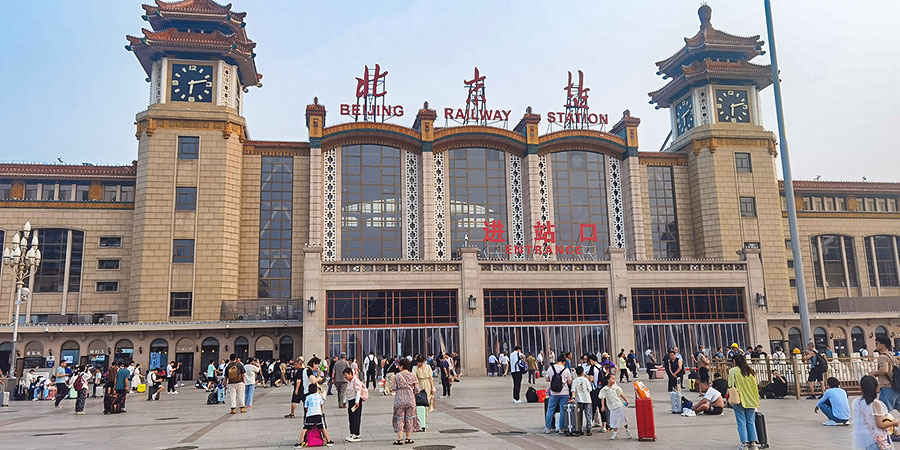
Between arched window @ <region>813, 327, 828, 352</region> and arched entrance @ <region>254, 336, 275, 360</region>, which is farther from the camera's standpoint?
arched window @ <region>813, 327, 828, 352</region>

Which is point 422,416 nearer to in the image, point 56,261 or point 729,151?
point 56,261

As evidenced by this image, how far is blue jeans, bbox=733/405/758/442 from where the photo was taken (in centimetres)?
1295

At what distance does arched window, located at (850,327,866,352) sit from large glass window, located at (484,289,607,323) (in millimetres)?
26733

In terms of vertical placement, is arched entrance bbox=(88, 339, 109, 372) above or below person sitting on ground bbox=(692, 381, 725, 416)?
above

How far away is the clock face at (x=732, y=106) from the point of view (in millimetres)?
58906

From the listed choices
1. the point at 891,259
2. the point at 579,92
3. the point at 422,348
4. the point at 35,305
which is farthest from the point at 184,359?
the point at 891,259

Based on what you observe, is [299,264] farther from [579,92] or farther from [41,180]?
[579,92]

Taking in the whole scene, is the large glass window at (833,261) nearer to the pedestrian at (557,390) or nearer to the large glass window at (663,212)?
the large glass window at (663,212)

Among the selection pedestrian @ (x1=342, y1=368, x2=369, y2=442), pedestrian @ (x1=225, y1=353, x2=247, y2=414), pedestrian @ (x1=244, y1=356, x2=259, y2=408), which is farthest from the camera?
pedestrian @ (x1=244, y1=356, x2=259, y2=408)

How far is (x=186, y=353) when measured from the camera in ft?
154

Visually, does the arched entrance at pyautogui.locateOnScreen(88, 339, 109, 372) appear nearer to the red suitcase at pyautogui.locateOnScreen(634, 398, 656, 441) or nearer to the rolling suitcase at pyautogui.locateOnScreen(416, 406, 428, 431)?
the rolling suitcase at pyautogui.locateOnScreen(416, 406, 428, 431)

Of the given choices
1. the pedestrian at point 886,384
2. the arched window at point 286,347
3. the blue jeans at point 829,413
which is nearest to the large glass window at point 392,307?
the arched window at point 286,347

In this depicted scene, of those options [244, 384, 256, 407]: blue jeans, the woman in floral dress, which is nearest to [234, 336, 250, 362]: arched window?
[244, 384, 256, 407]: blue jeans

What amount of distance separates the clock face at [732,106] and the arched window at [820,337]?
18.4 metres
